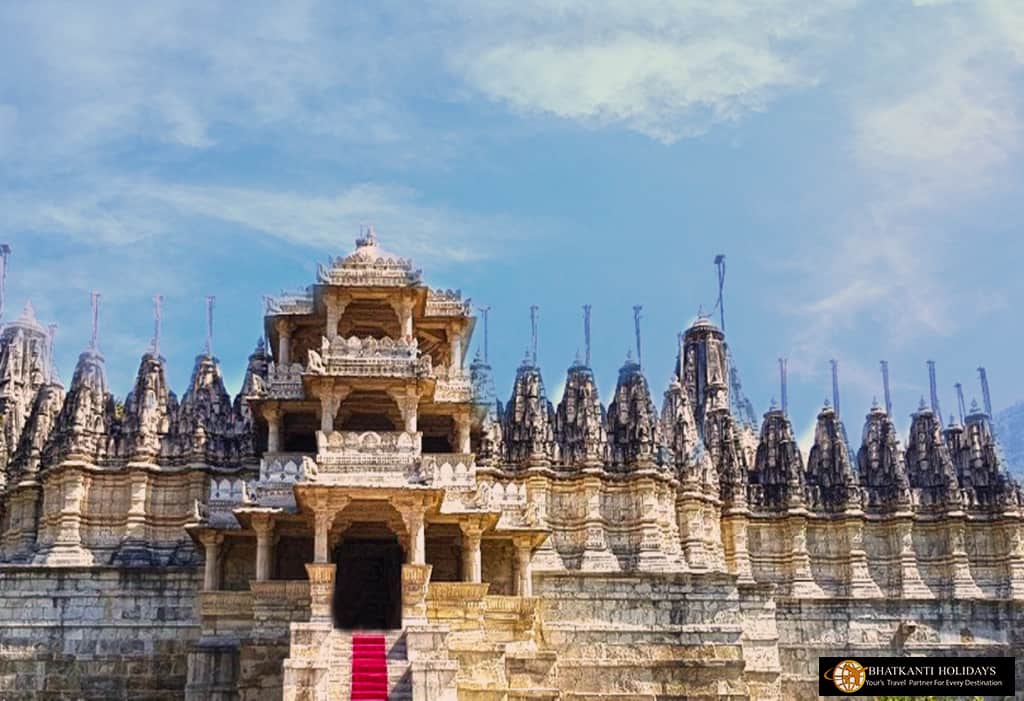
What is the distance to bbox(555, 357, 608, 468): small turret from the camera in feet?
139

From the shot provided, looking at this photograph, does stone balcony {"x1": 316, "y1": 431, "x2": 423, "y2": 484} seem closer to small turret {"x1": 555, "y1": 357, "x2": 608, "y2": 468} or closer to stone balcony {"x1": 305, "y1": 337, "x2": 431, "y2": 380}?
stone balcony {"x1": 305, "y1": 337, "x2": 431, "y2": 380}

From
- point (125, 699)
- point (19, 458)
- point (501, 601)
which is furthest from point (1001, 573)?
point (19, 458)

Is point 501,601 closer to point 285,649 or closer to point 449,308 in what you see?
point 285,649

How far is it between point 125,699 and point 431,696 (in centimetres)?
1238

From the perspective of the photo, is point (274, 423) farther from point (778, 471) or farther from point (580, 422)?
point (778, 471)

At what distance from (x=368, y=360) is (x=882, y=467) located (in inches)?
973

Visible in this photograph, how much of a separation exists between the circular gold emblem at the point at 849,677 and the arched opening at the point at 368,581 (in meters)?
11.3

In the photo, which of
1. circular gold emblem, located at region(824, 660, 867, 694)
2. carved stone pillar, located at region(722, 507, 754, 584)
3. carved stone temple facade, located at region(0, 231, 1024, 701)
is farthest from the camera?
carved stone pillar, located at region(722, 507, 754, 584)

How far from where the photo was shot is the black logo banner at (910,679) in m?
25.4

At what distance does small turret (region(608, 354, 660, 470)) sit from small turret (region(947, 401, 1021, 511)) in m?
13.4

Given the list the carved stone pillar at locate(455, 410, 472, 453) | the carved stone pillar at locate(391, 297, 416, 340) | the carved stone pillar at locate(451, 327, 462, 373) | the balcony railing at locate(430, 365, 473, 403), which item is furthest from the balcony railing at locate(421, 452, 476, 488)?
the carved stone pillar at locate(391, 297, 416, 340)

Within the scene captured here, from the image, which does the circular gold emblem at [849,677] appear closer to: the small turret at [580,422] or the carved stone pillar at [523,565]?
the carved stone pillar at [523,565]

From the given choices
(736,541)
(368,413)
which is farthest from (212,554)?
(736,541)

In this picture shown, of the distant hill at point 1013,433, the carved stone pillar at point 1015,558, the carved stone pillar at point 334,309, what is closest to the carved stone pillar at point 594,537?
the carved stone pillar at point 334,309
